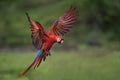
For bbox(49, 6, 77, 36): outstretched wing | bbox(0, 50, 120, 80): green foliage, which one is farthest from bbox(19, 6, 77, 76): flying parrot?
bbox(0, 50, 120, 80): green foliage

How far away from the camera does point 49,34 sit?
7.32 ft

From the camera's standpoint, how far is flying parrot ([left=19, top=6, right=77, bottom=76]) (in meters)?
2.20

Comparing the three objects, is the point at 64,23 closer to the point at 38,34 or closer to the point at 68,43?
the point at 38,34

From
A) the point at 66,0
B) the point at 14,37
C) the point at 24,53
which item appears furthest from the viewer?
the point at 14,37

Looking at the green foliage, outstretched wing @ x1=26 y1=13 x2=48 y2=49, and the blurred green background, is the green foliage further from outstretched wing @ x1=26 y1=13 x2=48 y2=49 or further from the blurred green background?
outstretched wing @ x1=26 y1=13 x2=48 y2=49

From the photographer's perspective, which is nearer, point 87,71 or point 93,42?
point 87,71

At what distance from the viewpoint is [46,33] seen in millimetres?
2230

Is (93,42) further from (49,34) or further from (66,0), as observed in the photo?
Result: (49,34)

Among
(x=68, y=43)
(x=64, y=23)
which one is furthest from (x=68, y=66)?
(x=64, y=23)

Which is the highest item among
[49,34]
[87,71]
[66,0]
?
[49,34]

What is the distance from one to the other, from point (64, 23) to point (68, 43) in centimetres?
331

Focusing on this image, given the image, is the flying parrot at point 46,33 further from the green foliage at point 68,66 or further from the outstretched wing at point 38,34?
the green foliage at point 68,66

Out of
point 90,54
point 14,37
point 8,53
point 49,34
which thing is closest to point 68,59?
point 90,54

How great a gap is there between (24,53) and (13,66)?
759mm
